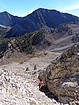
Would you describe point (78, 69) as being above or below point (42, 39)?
above

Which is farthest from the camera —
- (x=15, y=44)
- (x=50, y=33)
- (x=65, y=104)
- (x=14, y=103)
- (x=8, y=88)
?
(x=50, y=33)

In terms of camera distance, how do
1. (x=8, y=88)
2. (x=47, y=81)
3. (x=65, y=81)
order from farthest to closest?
(x=47, y=81)
(x=65, y=81)
(x=8, y=88)

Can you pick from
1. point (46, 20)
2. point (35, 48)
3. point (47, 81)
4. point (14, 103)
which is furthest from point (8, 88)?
point (46, 20)

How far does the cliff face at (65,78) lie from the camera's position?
15141 mm

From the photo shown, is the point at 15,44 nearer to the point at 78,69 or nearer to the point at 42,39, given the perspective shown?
the point at 42,39

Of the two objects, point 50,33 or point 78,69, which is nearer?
point 78,69

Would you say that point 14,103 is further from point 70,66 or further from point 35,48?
point 35,48

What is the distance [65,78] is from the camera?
1608cm

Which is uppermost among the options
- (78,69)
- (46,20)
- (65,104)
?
(78,69)

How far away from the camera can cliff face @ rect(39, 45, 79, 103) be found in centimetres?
1514

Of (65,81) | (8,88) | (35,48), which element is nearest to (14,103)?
(8,88)

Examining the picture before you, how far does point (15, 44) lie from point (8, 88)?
82.1 meters

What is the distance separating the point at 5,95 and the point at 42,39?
8533cm

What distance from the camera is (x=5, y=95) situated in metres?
11.9
